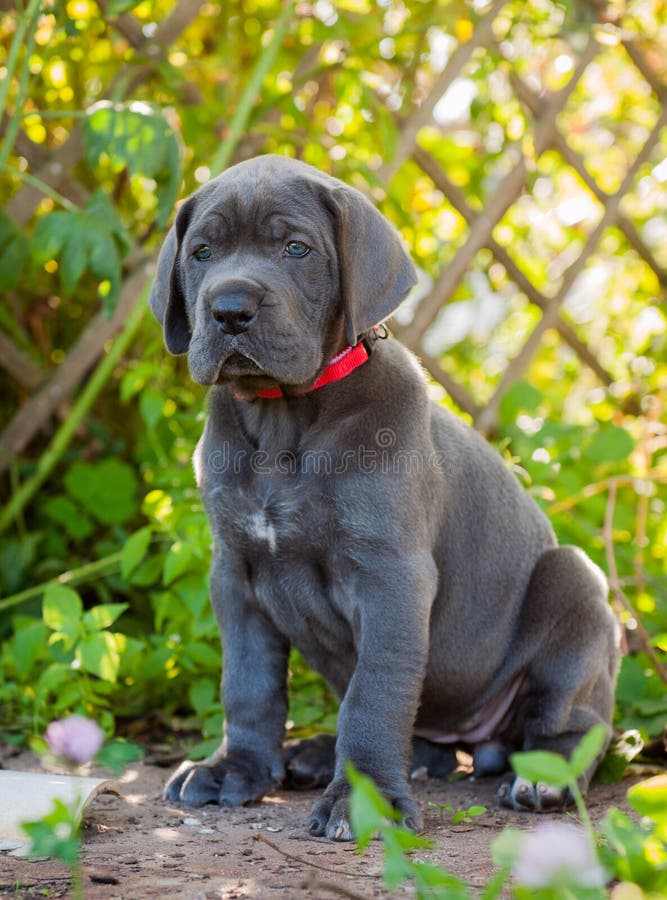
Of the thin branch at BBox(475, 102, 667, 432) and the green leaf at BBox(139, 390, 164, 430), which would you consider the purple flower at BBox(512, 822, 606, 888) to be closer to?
the green leaf at BBox(139, 390, 164, 430)

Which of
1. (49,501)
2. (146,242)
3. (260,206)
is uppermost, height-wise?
(260,206)

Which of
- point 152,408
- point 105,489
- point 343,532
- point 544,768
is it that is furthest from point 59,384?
point 544,768

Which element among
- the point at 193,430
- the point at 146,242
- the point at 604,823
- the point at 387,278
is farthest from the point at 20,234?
the point at 604,823

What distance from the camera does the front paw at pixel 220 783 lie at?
3.19 metres

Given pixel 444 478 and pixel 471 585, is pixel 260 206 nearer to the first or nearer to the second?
pixel 444 478

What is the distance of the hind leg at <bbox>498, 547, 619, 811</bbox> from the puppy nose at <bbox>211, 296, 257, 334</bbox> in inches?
48.8

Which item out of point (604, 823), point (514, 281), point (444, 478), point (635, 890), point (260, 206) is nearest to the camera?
point (635, 890)

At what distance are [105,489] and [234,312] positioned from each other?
8.57 feet

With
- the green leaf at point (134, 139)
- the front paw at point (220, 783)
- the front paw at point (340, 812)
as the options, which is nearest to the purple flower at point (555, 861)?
the front paw at point (340, 812)

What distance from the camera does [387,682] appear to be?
2988mm

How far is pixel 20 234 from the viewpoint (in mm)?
4852

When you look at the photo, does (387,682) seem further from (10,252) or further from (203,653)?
(10,252)

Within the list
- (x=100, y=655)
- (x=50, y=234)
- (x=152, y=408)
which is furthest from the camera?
(x=152, y=408)

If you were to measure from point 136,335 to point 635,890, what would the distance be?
4128mm
